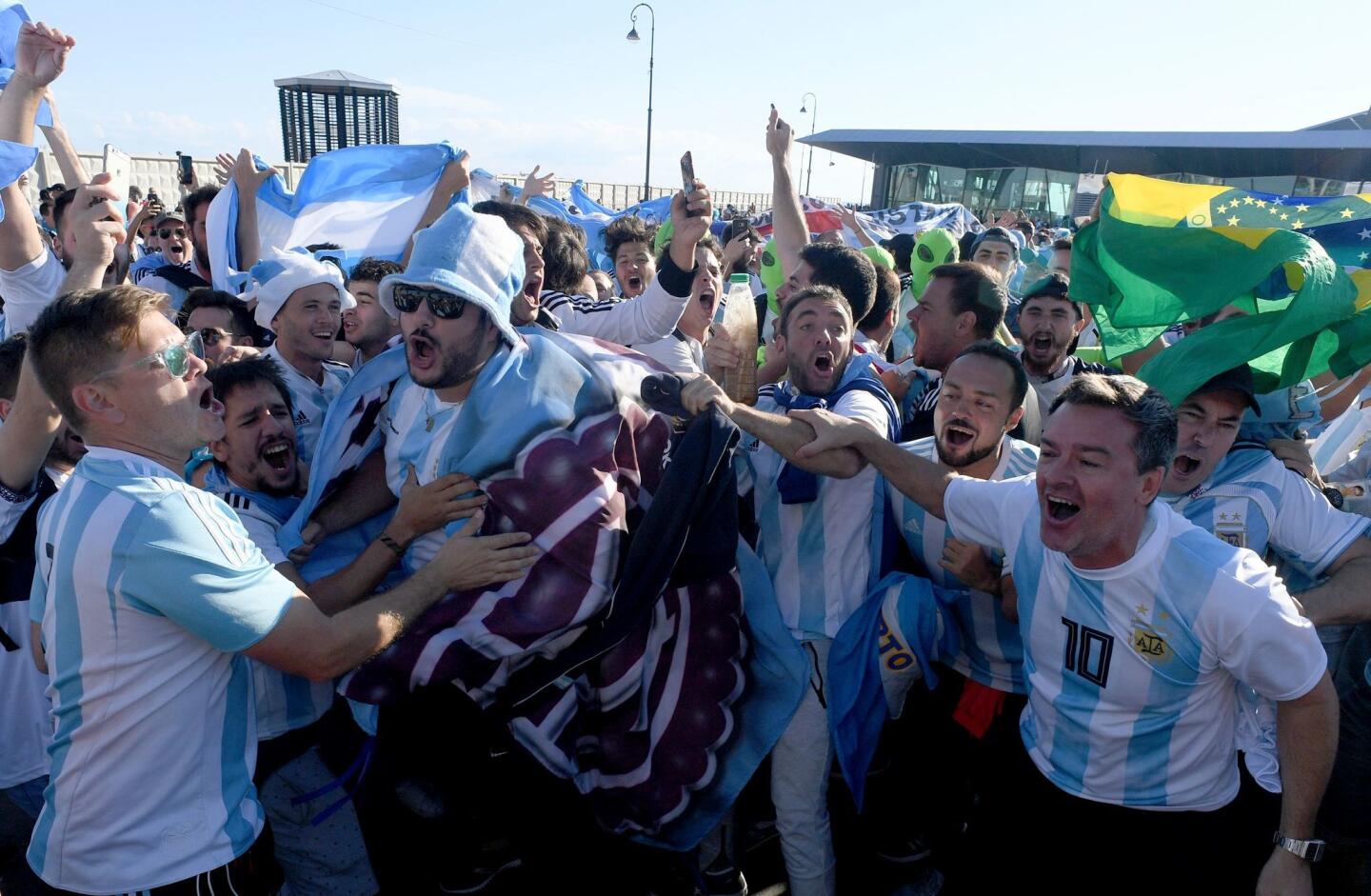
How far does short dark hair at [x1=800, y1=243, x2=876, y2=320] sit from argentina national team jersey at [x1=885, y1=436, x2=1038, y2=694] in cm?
104

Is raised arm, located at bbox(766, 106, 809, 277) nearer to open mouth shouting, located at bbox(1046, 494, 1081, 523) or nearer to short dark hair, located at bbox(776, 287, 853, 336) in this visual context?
short dark hair, located at bbox(776, 287, 853, 336)

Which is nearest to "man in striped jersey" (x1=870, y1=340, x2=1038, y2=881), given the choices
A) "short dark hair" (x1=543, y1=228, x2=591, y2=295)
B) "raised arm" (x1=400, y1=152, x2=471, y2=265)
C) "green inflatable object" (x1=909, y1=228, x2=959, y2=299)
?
"short dark hair" (x1=543, y1=228, x2=591, y2=295)

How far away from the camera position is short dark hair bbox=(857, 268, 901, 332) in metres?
4.81

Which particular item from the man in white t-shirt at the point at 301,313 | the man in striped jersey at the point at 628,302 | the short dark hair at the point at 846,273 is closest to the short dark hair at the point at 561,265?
the man in striped jersey at the point at 628,302

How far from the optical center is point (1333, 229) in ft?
12.1

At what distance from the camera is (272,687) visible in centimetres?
276

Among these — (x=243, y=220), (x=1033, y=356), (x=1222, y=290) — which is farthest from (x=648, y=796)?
(x=243, y=220)

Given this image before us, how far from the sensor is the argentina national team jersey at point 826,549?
300cm

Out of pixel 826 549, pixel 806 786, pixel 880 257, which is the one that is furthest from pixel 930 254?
pixel 806 786

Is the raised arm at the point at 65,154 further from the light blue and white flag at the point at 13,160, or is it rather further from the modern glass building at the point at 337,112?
the modern glass building at the point at 337,112

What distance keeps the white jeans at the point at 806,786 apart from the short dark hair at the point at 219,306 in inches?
122

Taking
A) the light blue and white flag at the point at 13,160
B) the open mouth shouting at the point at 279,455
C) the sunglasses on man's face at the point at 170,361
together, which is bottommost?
the open mouth shouting at the point at 279,455

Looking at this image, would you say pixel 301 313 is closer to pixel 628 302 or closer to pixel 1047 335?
pixel 628 302

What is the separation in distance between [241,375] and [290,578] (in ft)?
2.60
